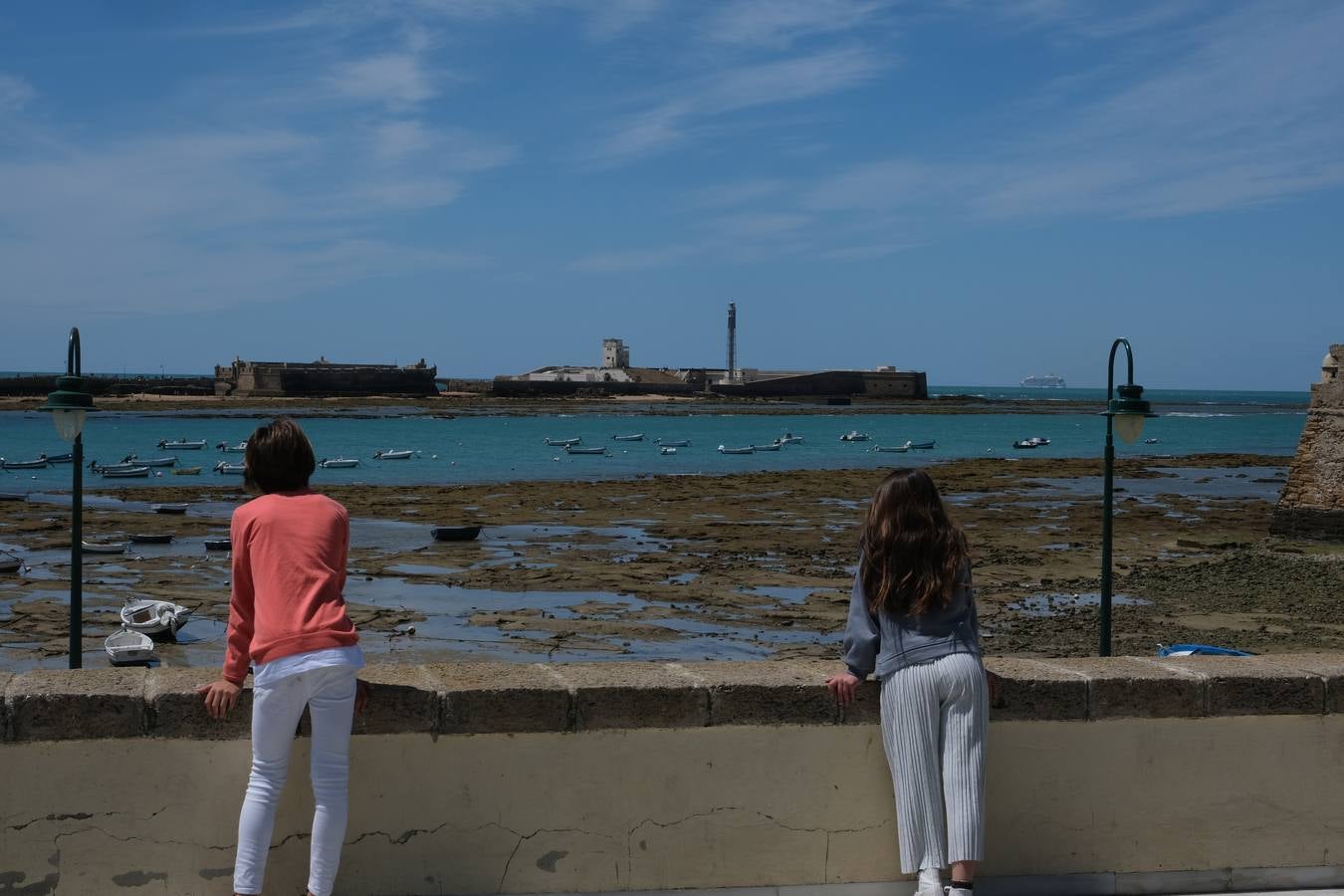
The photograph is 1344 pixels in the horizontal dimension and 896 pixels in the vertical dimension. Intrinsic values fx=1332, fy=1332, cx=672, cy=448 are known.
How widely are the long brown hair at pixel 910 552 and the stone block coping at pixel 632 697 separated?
Result: 414 mm

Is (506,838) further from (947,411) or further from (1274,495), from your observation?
(947,411)

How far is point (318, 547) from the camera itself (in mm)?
3578

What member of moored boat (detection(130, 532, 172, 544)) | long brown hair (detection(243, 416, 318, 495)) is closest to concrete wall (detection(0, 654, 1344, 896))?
long brown hair (detection(243, 416, 318, 495))

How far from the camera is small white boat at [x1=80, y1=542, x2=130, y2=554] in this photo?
934 inches

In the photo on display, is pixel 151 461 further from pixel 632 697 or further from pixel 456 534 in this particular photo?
pixel 632 697

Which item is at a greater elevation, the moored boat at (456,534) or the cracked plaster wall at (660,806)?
the cracked plaster wall at (660,806)

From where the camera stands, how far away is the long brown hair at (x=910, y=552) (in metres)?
3.71

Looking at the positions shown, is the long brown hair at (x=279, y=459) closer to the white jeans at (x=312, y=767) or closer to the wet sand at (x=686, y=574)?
the white jeans at (x=312, y=767)

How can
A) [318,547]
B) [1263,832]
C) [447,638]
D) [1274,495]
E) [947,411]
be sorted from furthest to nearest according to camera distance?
[947,411], [1274,495], [447,638], [1263,832], [318,547]

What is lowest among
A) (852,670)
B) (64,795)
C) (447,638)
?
(447,638)

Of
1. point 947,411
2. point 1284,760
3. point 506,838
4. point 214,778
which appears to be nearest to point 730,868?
point 506,838

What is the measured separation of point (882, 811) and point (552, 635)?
12.3m

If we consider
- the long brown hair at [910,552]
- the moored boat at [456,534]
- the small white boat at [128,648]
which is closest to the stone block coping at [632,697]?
the long brown hair at [910,552]

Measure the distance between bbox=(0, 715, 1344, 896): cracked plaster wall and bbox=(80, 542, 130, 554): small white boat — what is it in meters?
21.6
